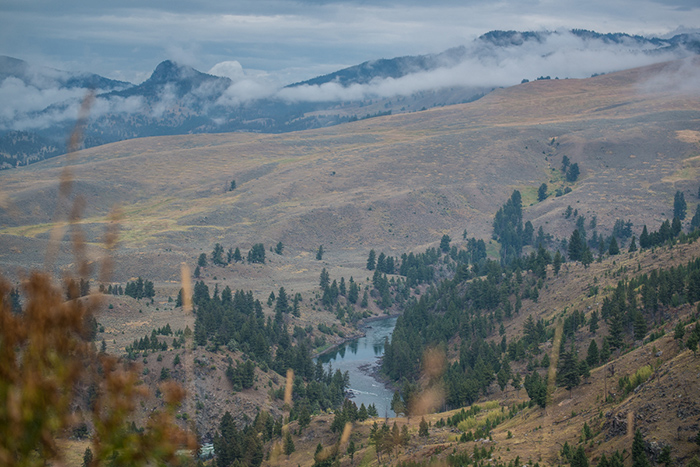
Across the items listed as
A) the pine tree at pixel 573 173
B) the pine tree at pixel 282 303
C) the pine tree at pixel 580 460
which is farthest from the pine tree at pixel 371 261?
the pine tree at pixel 580 460

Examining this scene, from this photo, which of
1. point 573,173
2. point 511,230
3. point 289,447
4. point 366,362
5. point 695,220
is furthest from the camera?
point 573,173

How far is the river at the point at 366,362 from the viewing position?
83500 millimetres

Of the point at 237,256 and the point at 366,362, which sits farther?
the point at 237,256

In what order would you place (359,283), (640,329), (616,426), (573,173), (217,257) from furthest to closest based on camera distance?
(573,173) → (359,283) → (217,257) → (640,329) → (616,426)

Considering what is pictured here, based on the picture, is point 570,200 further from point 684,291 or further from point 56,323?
point 56,323

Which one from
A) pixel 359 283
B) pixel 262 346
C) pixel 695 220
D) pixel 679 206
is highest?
pixel 679 206

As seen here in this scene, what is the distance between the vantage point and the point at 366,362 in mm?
101125

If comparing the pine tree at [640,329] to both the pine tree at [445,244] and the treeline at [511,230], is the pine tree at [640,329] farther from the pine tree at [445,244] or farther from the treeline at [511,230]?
the pine tree at [445,244]

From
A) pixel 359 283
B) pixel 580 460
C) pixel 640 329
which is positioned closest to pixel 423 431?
pixel 580 460

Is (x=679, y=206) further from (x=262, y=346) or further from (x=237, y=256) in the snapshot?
(x=262, y=346)

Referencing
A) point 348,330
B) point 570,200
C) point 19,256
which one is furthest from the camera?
point 570,200

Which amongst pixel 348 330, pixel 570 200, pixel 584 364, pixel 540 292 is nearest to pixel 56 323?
pixel 584 364

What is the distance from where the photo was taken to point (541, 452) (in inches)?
1576

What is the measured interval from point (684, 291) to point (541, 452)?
35151 mm
